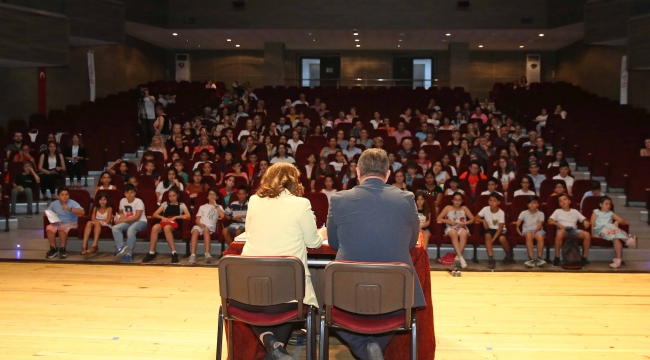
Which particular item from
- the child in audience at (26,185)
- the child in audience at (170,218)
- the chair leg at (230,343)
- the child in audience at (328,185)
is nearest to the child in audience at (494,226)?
the child in audience at (328,185)

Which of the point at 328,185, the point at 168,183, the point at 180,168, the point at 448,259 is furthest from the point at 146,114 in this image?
the point at 448,259

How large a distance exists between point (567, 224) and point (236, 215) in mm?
3797

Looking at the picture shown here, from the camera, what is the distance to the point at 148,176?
8.68 meters

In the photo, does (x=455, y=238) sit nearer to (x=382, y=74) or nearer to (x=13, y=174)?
(x=13, y=174)

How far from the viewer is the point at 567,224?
24.3 feet

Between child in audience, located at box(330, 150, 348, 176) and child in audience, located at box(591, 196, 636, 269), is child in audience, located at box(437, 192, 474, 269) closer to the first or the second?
child in audience, located at box(591, 196, 636, 269)

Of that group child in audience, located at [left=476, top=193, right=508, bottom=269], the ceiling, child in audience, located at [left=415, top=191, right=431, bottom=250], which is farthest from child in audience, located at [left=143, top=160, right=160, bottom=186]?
the ceiling

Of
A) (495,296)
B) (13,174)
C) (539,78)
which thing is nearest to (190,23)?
(13,174)

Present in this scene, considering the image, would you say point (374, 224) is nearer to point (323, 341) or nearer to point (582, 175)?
point (323, 341)

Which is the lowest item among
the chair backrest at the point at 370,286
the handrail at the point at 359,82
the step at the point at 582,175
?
the chair backrest at the point at 370,286

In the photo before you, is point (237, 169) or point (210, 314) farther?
point (237, 169)

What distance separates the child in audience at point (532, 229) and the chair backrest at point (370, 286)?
449cm

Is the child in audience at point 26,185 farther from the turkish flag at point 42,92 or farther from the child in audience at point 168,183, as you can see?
the turkish flag at point 42,92

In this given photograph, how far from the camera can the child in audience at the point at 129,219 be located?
7418 millimetres
